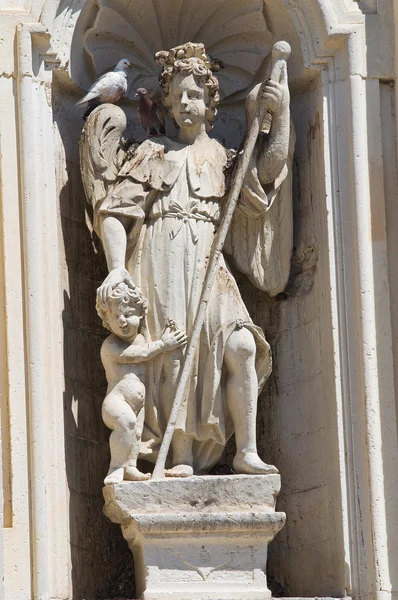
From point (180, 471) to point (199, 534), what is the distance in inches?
13.7

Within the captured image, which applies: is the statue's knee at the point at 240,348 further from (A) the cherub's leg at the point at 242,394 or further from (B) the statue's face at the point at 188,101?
(B) the statue's face at the point at 188,101

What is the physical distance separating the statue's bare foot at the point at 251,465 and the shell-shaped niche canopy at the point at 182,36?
1959mm

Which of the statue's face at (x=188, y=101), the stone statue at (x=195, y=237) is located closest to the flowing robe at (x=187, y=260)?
the stone statue at (x=195, y=237)

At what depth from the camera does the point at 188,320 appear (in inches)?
445

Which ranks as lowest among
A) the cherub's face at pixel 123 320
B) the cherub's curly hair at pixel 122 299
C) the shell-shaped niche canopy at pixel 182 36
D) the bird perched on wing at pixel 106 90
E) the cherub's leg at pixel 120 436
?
the cherub's leg at pixel 120 436

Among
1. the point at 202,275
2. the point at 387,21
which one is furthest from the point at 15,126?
the point at 387,21

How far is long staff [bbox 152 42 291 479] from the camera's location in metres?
11.1

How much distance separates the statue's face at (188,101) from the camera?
458 inches

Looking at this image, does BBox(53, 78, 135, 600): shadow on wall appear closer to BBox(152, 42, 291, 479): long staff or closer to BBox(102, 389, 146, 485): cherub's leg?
BBox(102, 389, 146, 485): cherub's leg

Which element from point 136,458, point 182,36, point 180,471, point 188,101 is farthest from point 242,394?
point 182,36

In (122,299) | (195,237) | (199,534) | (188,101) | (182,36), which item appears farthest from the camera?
(182,36)

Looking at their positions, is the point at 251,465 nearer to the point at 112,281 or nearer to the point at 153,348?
the point at 153,348

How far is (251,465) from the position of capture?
11.1m

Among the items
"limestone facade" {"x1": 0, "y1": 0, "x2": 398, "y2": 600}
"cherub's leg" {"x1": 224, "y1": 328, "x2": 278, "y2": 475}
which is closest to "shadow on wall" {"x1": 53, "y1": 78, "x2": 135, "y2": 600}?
"limestone facade" {"x1": 0, "y1": 0, "x2": 398, "y2": 600}
